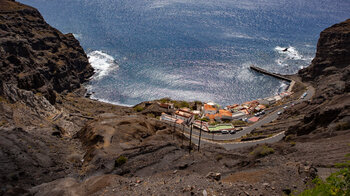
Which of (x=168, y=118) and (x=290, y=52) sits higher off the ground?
(x=290, y=52)

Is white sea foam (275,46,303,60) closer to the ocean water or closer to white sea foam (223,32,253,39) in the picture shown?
the ocean water

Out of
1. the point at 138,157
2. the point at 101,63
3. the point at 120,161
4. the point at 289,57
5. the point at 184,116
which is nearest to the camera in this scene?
the point at 120,161

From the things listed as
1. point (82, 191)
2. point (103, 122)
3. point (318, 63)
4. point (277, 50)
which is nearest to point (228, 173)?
point (82, 191)

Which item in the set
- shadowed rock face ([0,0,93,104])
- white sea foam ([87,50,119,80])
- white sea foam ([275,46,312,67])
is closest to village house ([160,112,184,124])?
shadowed rock face ([0,0,93,104])

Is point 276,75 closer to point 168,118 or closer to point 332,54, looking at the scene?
point 332,54

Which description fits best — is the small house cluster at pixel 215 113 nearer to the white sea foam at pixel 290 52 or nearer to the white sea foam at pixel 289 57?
the white sea foam at pixel 289 57

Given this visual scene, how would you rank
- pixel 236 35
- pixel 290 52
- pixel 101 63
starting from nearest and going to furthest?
1. pixel 101 63
2. pixel 290 52
3. pixel 236 35

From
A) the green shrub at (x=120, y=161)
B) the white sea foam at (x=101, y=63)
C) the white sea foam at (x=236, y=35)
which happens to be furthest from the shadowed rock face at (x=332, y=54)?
the green shrub at (x=120, y=161)

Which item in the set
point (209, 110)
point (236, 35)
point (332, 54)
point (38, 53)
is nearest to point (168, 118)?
point (209, 110)
